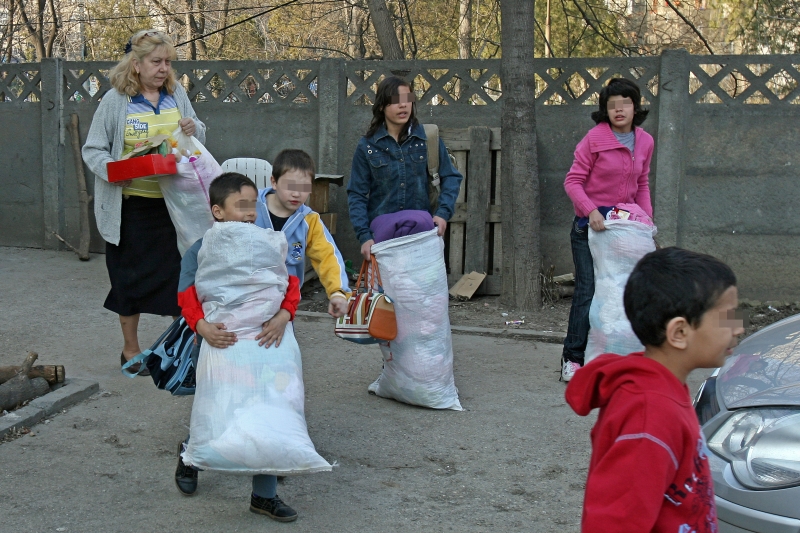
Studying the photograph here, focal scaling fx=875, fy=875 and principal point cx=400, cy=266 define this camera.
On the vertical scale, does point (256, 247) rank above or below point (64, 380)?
above

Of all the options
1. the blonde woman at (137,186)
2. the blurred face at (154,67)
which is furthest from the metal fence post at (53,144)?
the blurred face at (154,67)

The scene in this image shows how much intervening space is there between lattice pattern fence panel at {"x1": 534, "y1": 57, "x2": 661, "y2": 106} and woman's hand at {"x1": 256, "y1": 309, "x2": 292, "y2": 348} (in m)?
4.75

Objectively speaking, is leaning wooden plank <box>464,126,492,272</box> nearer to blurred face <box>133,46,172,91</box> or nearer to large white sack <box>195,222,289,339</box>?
blurred face <box>133,46,172,91</box>

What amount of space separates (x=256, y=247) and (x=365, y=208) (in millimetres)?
1670

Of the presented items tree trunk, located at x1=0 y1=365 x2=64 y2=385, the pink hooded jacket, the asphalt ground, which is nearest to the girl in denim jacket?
the pink hooded jacket

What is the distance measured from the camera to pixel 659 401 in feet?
6.07

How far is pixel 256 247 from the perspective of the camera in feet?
11.2

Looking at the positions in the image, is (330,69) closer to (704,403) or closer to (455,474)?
(455,474)

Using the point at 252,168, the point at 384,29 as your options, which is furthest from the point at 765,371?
the point at 384,29

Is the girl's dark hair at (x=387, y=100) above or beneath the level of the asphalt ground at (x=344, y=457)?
above

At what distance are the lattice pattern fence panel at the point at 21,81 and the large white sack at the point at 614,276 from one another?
6.55 metres

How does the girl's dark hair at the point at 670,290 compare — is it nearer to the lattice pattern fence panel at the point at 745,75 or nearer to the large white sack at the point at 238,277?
the large white sack at the point at 238,277

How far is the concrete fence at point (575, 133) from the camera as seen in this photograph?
7391mm

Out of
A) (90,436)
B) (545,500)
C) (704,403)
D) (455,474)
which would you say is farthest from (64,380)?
(704,403)
